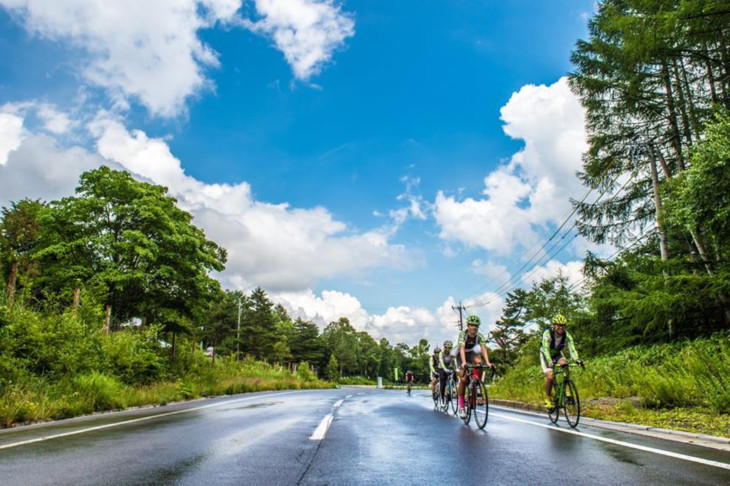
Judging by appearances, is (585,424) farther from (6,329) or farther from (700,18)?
(6,329)

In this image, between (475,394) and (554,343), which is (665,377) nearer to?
(554,343)

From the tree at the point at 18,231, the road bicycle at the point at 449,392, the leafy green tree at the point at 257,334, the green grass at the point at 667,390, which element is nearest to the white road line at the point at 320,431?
the road bicycle at the point at 449,392

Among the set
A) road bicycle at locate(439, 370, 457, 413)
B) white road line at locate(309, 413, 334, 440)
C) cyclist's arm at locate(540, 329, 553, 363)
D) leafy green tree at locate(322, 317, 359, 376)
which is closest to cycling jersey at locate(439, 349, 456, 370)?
road bicycle at locate(439, 370, 457, 413)

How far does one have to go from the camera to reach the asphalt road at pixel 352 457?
4043 millimetres

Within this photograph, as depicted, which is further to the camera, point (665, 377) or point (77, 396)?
point (77, 396)

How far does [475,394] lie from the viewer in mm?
8383

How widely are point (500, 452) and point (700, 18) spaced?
12.8 metres

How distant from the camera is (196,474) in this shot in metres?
4.22

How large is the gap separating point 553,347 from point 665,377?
3605mm

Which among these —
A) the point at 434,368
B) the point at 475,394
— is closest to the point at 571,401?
the point at 475,394

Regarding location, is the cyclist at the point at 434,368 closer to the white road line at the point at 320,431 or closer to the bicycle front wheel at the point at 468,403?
the bicycle front wheel at the point at 468,403

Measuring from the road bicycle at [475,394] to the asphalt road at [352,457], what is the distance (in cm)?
58

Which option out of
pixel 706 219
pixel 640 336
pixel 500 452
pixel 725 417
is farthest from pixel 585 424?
pixel 640 336

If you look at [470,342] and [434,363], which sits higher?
[470,342]
